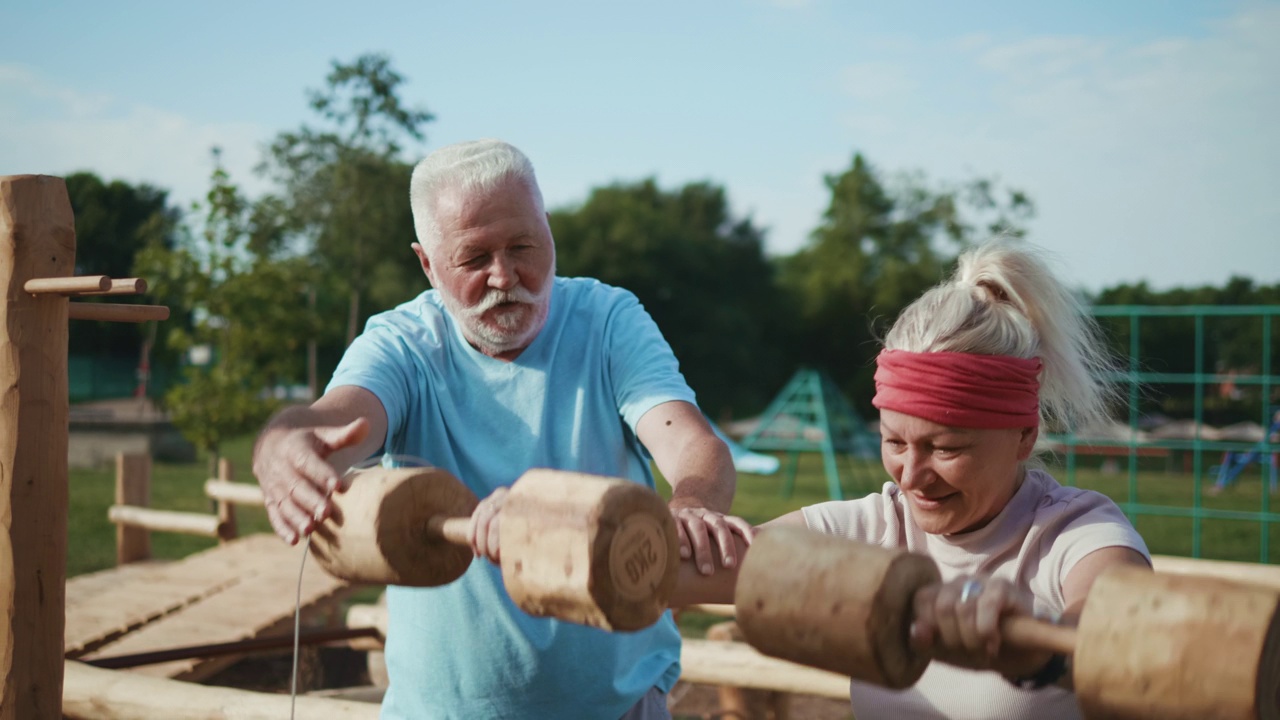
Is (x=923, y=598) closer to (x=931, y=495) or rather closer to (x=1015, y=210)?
A: (x=931, y=495)

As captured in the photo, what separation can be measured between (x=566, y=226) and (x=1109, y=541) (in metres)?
35.7

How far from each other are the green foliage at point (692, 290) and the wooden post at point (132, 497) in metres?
25.8

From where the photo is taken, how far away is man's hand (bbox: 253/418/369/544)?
2.07m

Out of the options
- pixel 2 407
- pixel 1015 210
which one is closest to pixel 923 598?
pixel 2 407

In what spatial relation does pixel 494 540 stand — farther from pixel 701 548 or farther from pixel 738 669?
pixel 738 669

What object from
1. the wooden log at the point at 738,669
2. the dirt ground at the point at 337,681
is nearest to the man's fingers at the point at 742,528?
the wooden log at the point at 738,669

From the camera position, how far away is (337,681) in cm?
779

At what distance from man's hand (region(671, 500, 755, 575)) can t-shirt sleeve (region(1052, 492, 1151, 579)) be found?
2.19 ft

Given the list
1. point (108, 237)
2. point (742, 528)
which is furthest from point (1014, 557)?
point (108, 237)

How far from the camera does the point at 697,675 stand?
4.55 m

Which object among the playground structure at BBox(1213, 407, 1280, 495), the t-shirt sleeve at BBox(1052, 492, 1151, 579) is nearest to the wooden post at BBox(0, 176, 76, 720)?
the t-shirt sleeve at BBox(1052, 492, 1151, 579)

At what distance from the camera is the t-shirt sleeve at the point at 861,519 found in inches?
96.7

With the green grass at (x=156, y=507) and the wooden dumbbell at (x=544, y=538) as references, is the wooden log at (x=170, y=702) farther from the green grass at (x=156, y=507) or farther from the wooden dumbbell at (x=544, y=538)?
the green grass at (x=156, y=507)

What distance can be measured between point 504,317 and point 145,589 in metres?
5.43
